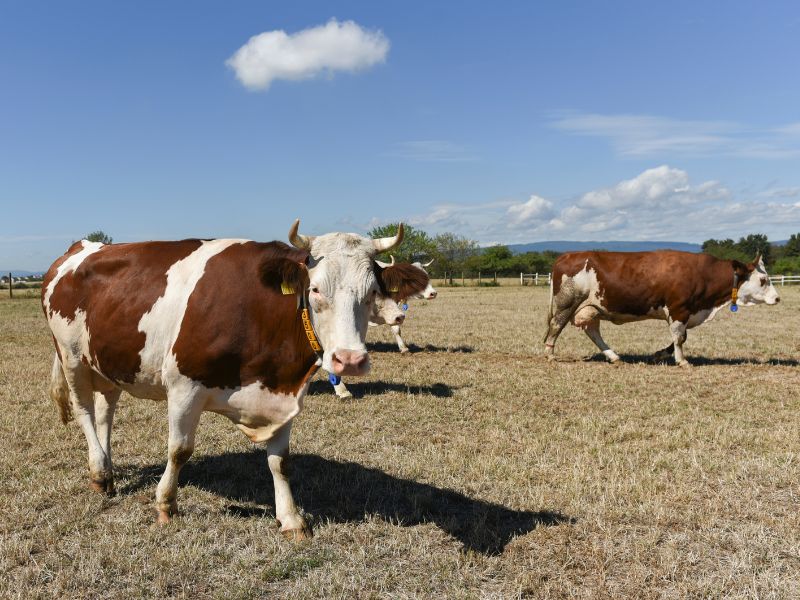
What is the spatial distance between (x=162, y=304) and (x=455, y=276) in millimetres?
61111

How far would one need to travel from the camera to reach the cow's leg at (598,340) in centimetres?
1232

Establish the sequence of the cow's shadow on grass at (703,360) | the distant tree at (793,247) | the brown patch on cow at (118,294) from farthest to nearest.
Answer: the distant tree at (793,247) < the cow's shadow on grass at (703,360) < the brown patch on cow at (118,294)

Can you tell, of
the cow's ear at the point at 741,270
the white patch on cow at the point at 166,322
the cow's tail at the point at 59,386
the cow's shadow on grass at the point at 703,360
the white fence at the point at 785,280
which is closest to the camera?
the white patch on cow at the point at 166,322

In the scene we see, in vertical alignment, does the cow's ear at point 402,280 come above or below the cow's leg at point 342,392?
above

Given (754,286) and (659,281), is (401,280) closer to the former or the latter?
(659,281)

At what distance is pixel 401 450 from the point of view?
6.54 meters

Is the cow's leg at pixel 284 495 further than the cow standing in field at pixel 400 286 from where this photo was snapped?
Yes

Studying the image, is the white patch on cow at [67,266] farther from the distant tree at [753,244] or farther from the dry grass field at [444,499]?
the distant tree at [753,244]

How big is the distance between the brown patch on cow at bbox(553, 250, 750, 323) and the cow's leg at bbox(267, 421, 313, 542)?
9.24 metres

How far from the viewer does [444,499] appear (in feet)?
17.2

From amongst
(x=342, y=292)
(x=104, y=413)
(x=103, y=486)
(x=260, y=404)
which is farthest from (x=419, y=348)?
(x=342, y=292)

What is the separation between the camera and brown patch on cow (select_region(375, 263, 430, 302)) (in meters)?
4.32

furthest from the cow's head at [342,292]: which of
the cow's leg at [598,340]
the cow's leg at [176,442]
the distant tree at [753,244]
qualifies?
the distant tree at [753,244]

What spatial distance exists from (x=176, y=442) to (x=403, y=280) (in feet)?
6.61
